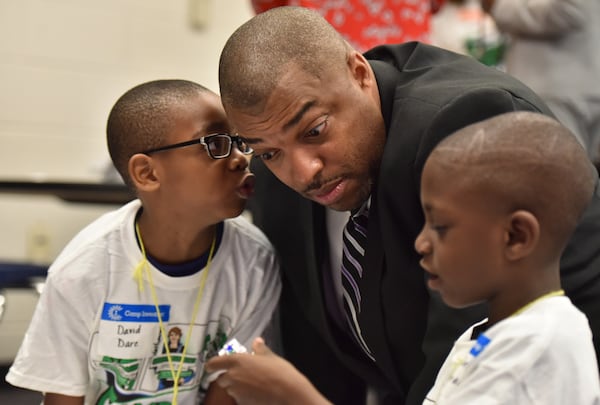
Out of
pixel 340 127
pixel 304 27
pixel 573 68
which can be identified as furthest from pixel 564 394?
pixel 573 68

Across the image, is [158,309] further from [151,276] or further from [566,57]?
[566,57]

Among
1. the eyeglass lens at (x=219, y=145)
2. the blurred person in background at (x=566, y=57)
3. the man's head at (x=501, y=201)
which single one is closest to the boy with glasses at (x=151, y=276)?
the eyeglass lens at (x=219, y=145)

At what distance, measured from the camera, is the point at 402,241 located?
1.50 meters

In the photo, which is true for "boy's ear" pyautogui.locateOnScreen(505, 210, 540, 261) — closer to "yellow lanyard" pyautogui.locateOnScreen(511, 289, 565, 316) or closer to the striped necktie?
"yellow lanyard" pyautogui.locateOnScreen(511, 289, 565, 316)

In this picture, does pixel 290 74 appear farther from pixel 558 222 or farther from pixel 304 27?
pixel 558 222

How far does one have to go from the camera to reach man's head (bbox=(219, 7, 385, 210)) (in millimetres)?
1488

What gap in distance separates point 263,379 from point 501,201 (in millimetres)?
487

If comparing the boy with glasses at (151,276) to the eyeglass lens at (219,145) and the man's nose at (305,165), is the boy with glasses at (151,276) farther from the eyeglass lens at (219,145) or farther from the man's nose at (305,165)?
the man's nose at (305,165)

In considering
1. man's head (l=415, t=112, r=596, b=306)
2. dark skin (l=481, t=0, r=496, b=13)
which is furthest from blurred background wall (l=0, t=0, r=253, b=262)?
man's head (l=415, t=112, r=596, b=306)

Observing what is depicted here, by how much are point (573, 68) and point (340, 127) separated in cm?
187

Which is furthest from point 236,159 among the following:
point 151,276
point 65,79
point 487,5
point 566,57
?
point 65,79

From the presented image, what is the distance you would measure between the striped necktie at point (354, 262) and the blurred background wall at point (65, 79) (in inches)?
80.2

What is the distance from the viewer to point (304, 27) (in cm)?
156

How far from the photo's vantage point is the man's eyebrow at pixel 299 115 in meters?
1.48
